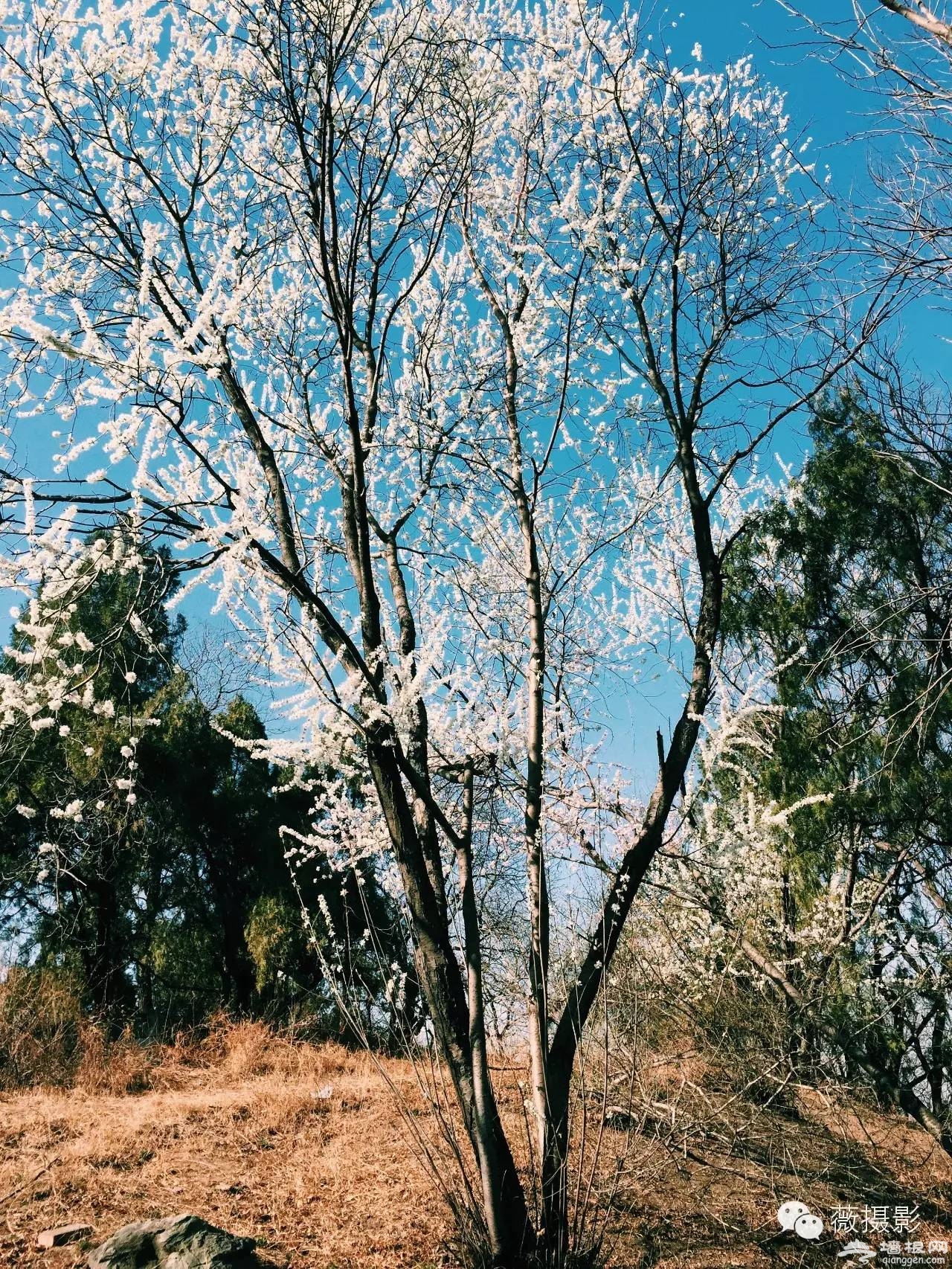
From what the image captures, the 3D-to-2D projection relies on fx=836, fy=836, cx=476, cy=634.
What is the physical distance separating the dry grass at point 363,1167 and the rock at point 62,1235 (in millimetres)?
70

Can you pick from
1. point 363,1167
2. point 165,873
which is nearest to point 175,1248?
point 363,1167

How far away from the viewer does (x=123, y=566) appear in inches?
128

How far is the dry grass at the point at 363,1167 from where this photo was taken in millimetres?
4461

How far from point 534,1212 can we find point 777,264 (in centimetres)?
518

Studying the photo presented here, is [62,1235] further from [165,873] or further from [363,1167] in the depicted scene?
[165,873]

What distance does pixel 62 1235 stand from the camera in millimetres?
4277

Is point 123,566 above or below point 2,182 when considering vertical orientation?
below

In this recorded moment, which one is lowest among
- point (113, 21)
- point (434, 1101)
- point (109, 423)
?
point (434, 1101)

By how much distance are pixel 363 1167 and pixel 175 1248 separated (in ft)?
5.34

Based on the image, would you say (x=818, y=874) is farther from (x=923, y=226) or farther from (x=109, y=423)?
(x=109, y=423)

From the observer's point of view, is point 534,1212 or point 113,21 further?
point 113,21

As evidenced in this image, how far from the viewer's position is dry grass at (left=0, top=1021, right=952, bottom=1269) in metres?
4.46

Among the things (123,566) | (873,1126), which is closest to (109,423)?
(123,566)

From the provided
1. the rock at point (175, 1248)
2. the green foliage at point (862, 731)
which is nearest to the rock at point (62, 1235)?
the rock at point (175, 1248)
